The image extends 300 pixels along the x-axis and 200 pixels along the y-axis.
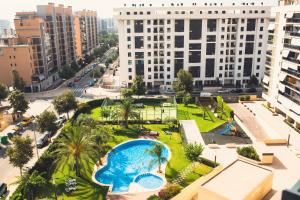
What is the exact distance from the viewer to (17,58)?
88.6 m

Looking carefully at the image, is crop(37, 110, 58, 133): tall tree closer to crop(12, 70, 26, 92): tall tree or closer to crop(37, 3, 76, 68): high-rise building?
crop(12, 70, 26, 92): tall tree

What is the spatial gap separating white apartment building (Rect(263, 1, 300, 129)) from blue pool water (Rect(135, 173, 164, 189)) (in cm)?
2989

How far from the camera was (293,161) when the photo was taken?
147 ft

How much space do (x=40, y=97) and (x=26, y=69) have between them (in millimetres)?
11344

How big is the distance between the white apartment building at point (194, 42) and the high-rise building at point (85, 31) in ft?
189

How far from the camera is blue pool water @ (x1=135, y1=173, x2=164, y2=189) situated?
4189 cm

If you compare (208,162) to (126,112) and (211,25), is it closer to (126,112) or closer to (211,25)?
(126,112)

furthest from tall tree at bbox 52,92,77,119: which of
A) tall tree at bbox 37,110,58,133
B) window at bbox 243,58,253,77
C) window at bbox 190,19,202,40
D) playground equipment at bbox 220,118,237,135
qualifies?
window at bbox 243,58,253,77

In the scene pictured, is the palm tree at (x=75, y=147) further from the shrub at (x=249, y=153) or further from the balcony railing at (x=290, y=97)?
the balcony railing at (x=290, y=97)

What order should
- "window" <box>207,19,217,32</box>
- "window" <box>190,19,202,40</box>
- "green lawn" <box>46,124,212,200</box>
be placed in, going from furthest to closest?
1. "window" <box>207,19,217,32</box>
2. "window" <box>190,19,202,40</box>
3. "green lawn" <box>46,124,212,200</box>

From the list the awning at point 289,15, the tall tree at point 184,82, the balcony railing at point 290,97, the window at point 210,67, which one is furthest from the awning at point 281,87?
the window at point 210,67

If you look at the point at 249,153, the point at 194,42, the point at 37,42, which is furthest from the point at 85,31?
the point at 249,153

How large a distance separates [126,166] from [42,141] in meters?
17.6

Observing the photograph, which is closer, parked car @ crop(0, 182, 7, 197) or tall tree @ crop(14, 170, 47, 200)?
tall tree @ crop(14, 170, 47, 200)
